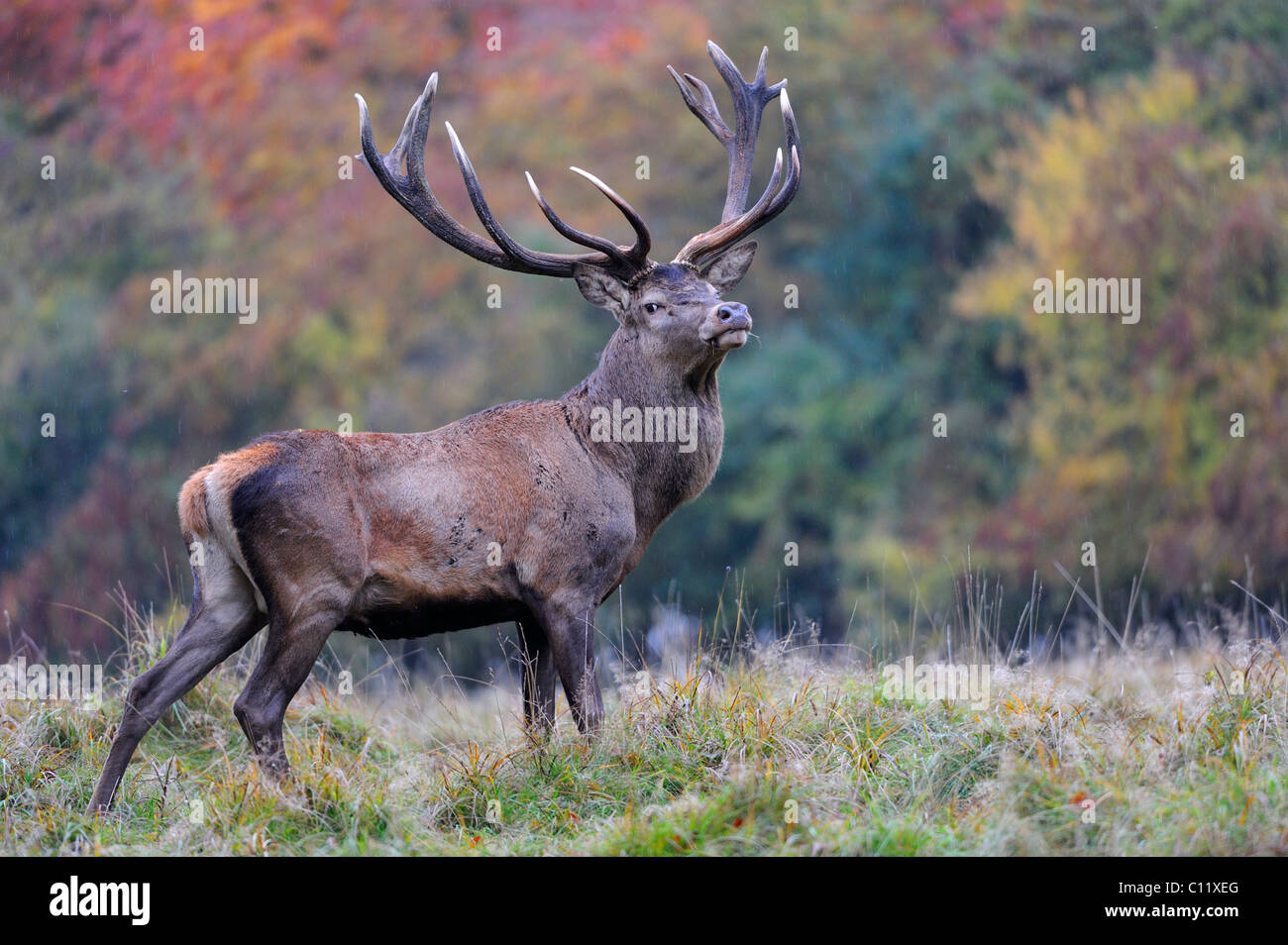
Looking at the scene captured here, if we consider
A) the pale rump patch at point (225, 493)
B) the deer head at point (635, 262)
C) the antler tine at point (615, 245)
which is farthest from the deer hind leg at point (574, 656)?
the antler tine at point (615, 245)

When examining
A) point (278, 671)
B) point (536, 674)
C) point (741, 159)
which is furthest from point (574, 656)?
point (741, 159)

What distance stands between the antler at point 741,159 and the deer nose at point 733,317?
527 millimetres

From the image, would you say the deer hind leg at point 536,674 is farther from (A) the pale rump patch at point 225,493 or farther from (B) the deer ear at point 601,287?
(B) the deer ear at point 601,287

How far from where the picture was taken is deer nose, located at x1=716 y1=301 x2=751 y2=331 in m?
6.95

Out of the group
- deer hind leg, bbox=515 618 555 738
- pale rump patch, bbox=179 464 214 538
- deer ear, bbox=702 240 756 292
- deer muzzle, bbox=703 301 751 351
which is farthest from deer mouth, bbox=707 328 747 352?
pale rump patch, bbox=179 464 214 538

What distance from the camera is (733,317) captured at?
6.95 metres

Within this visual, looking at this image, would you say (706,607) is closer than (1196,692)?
No

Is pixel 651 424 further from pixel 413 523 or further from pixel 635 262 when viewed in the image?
pixel 413 523

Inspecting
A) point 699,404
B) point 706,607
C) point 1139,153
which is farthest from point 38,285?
point 699,404

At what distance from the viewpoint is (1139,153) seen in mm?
20484

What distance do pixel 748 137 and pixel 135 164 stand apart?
16717mm

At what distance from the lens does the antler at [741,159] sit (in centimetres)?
761
